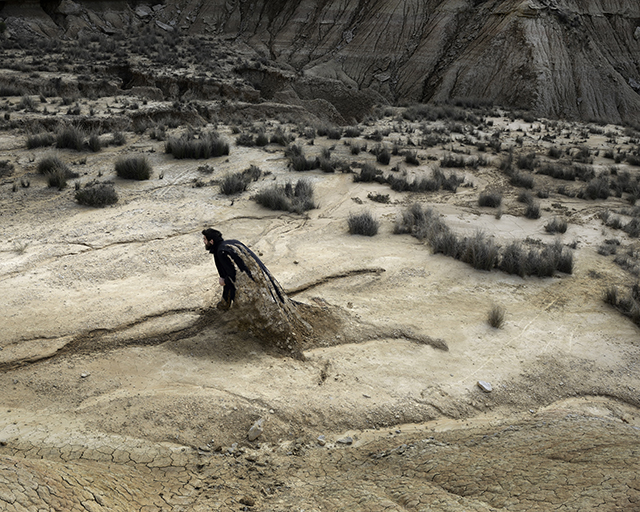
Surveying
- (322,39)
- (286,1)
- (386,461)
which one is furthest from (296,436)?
(286,1)

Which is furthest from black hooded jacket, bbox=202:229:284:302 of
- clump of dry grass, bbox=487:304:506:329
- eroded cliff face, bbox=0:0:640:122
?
eroded cliff face, bbox=0:0:640:122

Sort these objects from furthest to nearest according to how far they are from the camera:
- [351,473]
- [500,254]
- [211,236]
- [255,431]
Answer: [500,254]
[211,236]
[255,431]
[351,473]

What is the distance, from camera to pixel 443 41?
113 ft

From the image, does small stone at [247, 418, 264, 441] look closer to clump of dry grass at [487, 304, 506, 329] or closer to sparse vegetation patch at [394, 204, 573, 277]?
clump of dry grass at [487, 304, 506, 329]

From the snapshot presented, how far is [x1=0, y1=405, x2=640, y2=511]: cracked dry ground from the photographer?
2.85 meters

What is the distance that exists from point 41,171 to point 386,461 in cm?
1066

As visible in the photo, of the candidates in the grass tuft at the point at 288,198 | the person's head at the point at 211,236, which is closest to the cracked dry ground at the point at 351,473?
→ the person's head at the point at 211,236

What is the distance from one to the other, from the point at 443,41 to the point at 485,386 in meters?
35.1

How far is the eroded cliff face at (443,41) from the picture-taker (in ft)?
101

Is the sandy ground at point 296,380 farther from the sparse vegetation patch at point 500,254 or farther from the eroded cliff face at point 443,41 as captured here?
the eroded cliff face at point 443,41

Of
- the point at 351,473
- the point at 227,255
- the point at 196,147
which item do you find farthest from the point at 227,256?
the point at 196,147

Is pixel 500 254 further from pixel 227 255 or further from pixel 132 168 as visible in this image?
pixel 132 168

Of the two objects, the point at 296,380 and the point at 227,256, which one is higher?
the point at 227,256

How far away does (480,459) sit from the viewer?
3732mm
